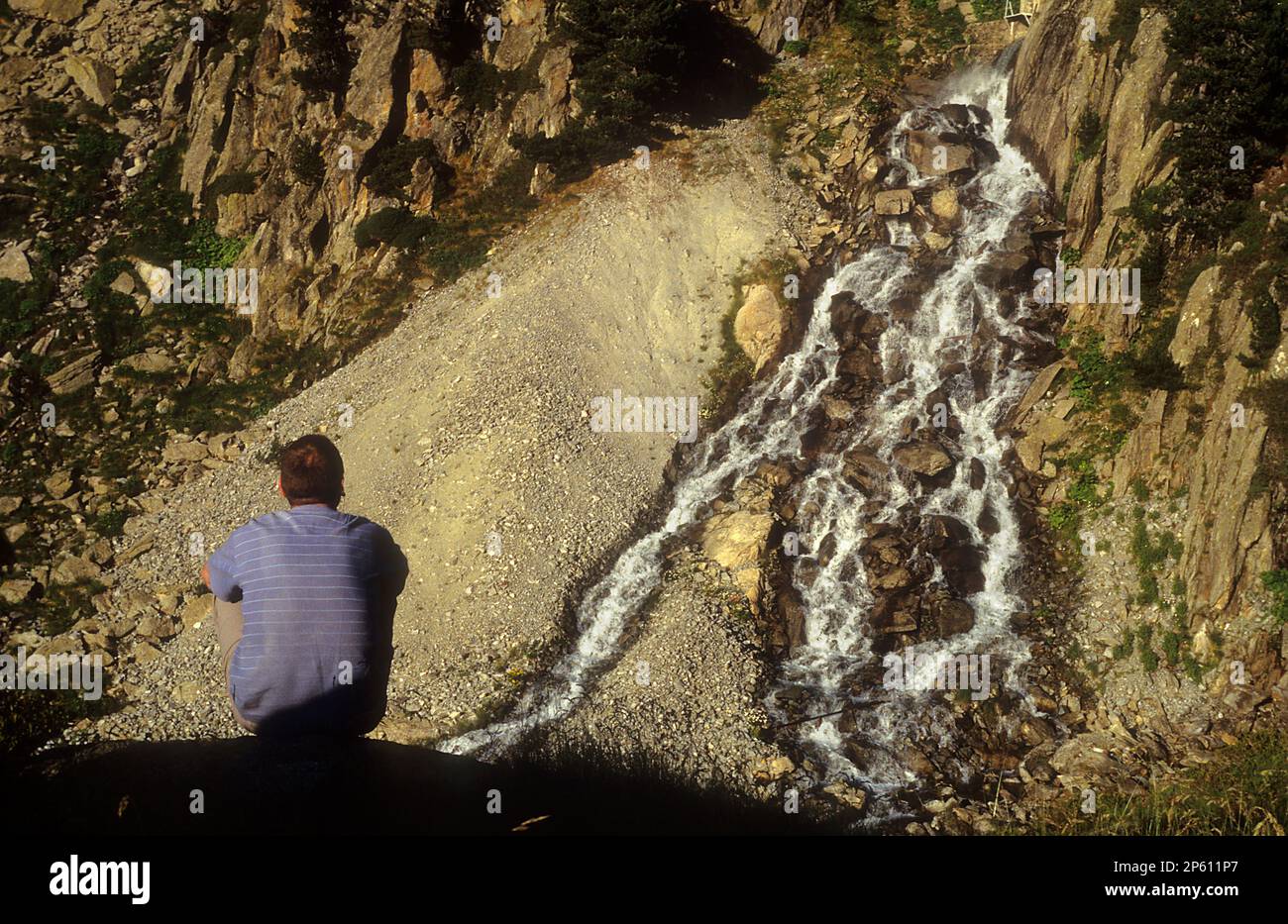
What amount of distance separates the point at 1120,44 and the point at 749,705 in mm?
23802

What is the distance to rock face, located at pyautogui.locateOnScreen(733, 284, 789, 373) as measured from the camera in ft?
105

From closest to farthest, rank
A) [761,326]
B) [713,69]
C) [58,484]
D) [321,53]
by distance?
1. [58,484]
2. [761,326]
3. [321,53]
4. [713,69]

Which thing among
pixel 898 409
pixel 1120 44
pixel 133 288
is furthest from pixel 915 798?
pixel 133 288

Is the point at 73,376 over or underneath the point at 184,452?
over

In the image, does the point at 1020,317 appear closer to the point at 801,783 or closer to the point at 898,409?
the point at 898,409

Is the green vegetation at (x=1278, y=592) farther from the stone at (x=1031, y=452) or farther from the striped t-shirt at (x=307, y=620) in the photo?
the striped t-shirt at (x=307, y=620)

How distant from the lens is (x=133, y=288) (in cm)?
3609

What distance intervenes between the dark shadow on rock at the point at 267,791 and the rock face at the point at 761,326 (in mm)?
22953

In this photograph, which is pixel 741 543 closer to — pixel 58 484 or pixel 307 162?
pixel 58 484

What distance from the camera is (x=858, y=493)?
27.6 meters
